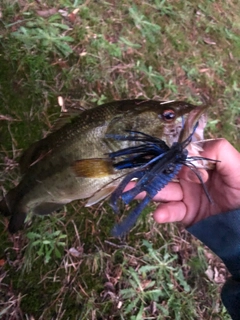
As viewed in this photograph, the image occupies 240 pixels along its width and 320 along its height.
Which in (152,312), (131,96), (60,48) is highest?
(60,48)

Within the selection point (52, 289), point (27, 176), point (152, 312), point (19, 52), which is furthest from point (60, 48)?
point (152, 312)

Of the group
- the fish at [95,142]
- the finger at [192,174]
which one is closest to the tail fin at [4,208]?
the fish at [95,142]

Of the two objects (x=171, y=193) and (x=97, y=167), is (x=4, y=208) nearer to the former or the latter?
(x=97, y=167)

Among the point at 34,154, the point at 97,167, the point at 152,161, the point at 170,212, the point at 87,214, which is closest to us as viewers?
the point at 152,161

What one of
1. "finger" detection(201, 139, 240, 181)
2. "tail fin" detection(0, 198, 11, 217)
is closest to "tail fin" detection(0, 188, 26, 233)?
"tail fin" detection(0, 198, 11, 217)

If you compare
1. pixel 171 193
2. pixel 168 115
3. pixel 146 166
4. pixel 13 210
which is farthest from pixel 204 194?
pixel 13 210

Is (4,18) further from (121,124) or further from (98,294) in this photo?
(98,294)
